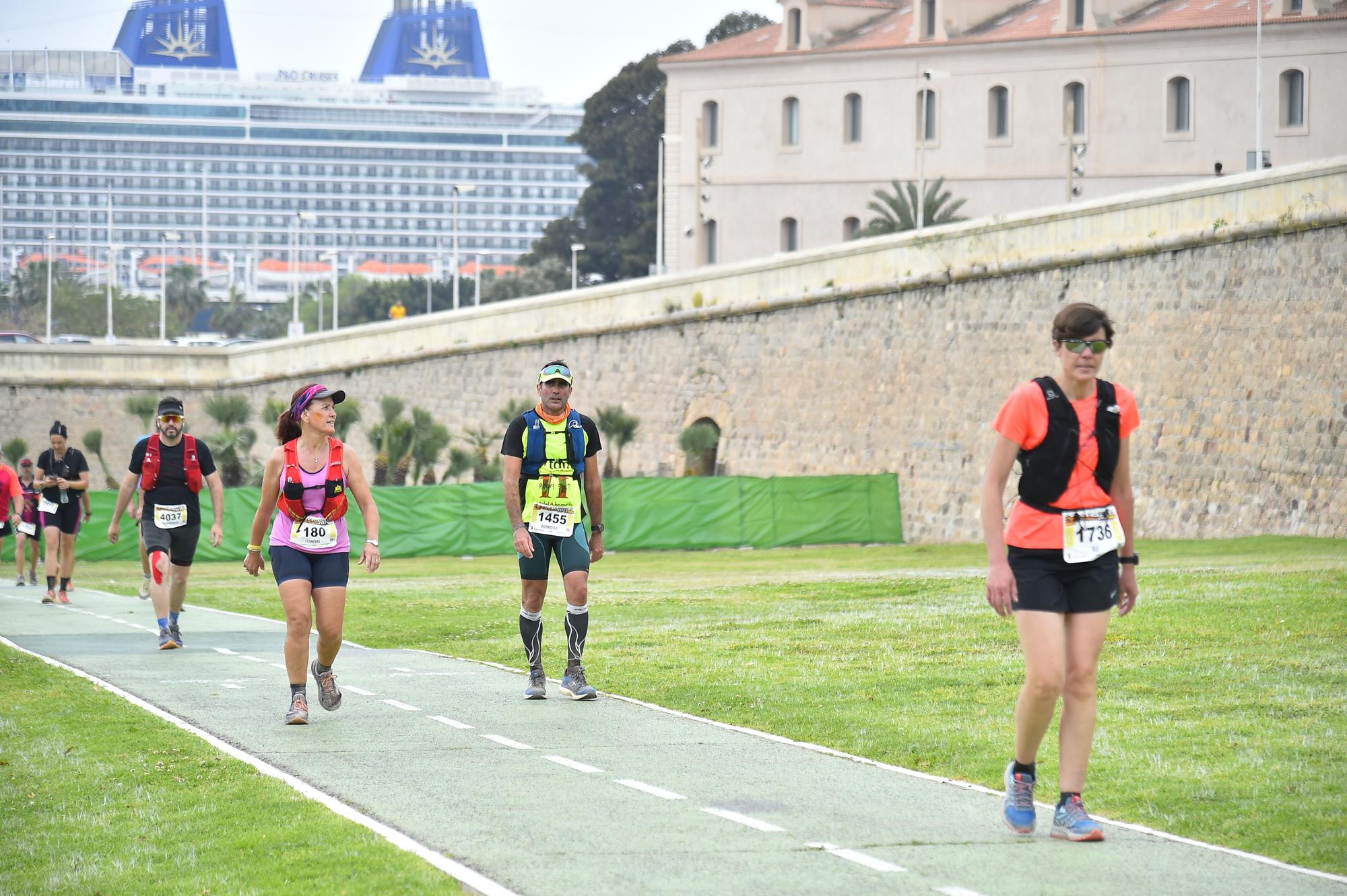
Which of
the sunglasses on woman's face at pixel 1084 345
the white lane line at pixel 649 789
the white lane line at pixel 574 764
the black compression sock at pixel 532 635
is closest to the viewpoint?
the sunglasses on woman's face at pixel 1084 345

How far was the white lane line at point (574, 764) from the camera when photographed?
838 cm

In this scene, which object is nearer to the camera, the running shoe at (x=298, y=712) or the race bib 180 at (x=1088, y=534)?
the race bib 180 at (x=1088, y=534)

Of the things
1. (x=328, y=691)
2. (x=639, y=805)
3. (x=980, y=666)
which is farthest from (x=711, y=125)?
(x=639, y=805)

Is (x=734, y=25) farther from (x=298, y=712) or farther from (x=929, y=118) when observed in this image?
(x=298, y=712)

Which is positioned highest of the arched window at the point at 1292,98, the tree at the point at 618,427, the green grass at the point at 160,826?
the arched window at the point at 1292,98

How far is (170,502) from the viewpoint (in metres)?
14.4

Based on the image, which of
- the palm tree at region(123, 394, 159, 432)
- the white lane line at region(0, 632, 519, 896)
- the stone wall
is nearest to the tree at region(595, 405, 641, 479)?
the stone wall

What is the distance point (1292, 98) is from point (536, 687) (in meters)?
51.7

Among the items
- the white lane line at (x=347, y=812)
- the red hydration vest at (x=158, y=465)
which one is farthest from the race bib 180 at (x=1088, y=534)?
the red hydration vest at (x=158, y=465)

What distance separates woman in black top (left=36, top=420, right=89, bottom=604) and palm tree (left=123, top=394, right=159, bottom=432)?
26257mm

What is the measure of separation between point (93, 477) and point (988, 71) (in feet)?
110

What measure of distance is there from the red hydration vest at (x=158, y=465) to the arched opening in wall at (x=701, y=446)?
87.4ft

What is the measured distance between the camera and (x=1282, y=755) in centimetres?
854

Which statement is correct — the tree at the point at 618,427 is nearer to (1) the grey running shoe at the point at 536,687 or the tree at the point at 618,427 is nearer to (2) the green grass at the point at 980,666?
(2) the green grass at the point at 980,666
